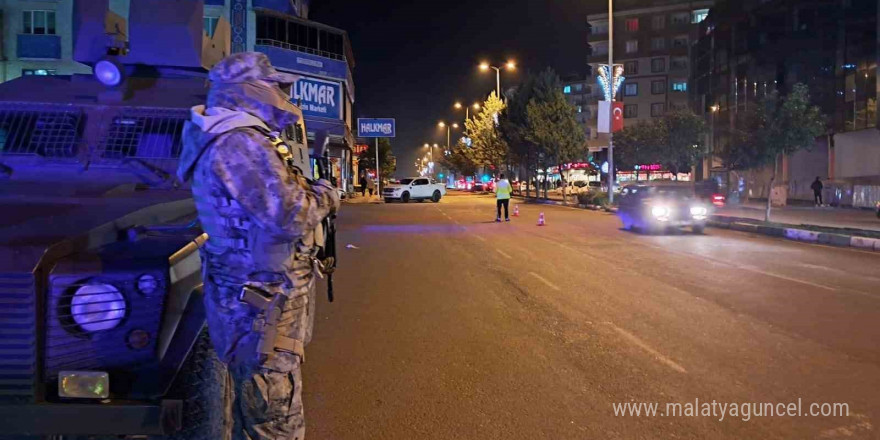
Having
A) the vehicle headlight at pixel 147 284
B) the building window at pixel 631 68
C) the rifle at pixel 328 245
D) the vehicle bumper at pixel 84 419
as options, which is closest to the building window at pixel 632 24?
the building window at pixel 631 68

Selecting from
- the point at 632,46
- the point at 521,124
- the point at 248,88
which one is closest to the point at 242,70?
the point at 248,88

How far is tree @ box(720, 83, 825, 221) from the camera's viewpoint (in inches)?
814

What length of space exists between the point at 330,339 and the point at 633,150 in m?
46.9

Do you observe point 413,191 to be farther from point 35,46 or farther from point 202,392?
point 202,392

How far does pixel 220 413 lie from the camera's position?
3.00 meters

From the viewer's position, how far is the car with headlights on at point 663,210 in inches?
727

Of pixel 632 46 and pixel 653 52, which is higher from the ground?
pixel 632 46

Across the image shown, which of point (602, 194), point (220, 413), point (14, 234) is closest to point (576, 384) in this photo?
point (220, 413)

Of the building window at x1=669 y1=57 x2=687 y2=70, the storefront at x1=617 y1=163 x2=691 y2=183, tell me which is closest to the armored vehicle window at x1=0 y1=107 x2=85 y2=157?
the storefront at x1=617 y1=163 x2=691 y2=183

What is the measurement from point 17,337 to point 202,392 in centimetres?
75

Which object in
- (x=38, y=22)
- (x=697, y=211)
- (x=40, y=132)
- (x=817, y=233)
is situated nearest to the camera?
(x=40, y=132)

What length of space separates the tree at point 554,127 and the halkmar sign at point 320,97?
50.9 feet

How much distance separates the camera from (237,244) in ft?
8.73

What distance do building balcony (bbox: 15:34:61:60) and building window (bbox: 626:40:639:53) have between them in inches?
2651
